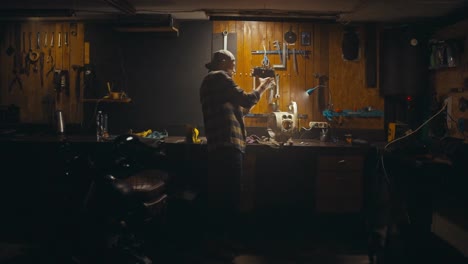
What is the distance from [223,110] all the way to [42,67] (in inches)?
120

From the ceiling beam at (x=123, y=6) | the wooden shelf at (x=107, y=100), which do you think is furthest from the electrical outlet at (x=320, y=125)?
the ceiling beam at (x=123, y=6)

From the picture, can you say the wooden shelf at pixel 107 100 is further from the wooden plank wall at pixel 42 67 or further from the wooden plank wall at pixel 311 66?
the wooden plank wall at pixel 311 66

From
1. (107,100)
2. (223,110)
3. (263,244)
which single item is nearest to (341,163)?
(263,244)

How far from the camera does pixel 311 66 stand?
523cm

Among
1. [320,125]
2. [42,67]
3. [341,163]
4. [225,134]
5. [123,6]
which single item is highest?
[123,6]

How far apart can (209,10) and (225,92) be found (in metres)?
1.41

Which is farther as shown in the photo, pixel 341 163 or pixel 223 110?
pixel 341 163

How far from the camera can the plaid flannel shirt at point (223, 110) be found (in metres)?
3.80

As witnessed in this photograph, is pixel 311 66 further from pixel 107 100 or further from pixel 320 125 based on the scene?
pixel 107 100

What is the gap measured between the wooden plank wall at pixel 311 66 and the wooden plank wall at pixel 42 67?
78.5 inches

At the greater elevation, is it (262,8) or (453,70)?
(262,8)

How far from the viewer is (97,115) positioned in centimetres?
536

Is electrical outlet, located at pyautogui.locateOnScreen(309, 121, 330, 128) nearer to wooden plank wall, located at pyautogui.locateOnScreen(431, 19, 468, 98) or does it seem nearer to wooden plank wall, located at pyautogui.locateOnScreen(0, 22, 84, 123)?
wooden plank wall, located at pyautogui.locateOnScreen(431, 19, 468, 98)

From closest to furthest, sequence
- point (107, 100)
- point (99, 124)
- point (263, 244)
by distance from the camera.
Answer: point (263, 244)
point (107, 100)
point (99, 124)
